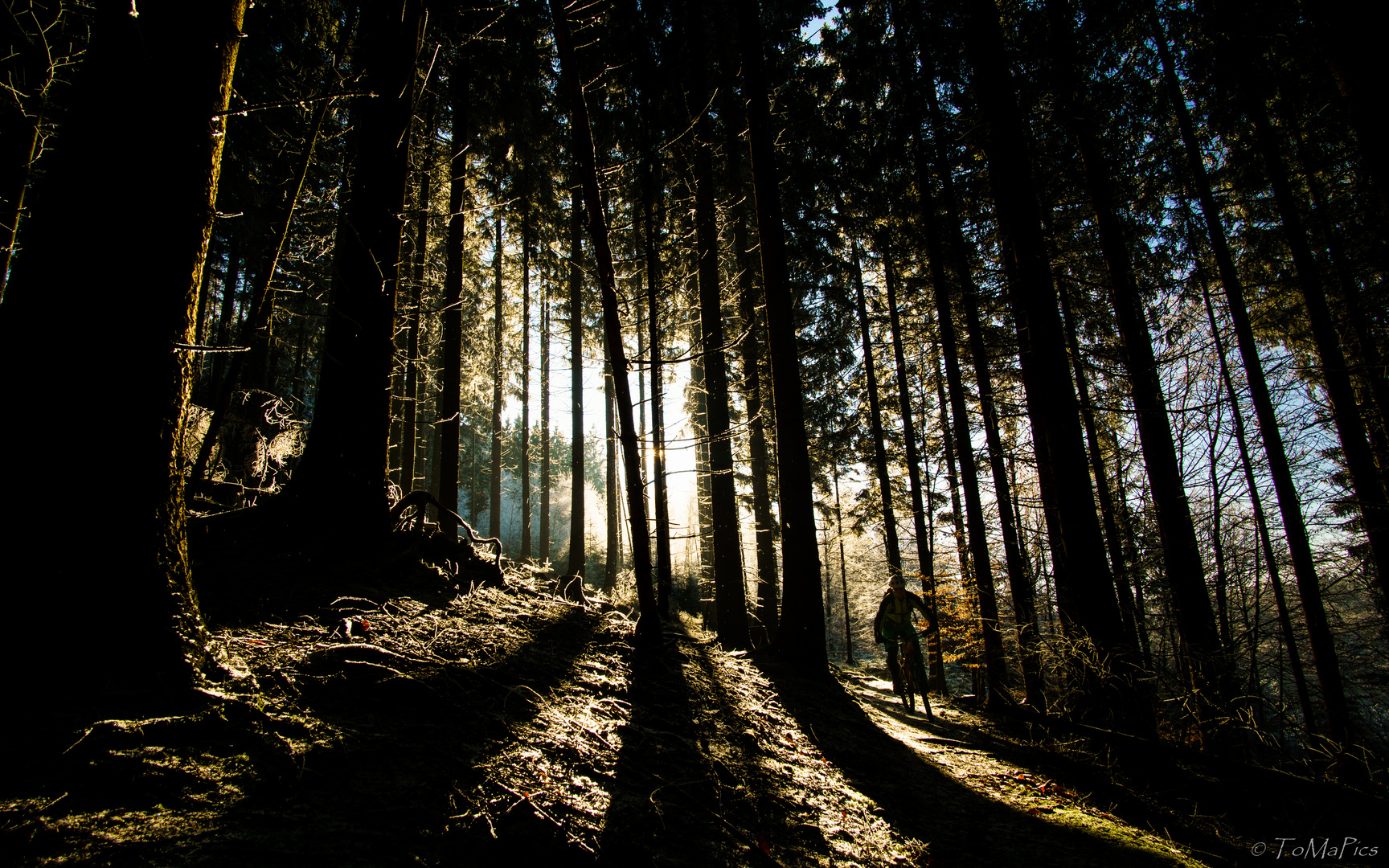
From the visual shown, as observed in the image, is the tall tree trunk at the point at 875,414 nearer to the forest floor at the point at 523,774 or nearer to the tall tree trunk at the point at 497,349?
the forest floor at the point at 523,774

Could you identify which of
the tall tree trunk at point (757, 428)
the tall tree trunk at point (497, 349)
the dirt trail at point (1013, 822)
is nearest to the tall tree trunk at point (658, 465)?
the dirt trail at point (1013, 822)

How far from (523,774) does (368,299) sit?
4512mm

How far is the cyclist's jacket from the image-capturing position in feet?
26.8

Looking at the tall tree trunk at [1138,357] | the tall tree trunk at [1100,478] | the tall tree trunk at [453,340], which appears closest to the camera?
the tall tree trunk at [1138,357]

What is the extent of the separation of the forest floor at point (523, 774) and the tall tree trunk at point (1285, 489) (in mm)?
6541

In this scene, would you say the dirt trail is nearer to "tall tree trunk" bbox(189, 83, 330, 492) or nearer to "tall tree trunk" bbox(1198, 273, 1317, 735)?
"tall tree trunk" bbox(189, 83, 330, 492)

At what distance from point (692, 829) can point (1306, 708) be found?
16885mm

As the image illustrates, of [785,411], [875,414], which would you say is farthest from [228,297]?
[875,414]

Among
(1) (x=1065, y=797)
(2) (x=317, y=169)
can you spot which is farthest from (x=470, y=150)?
(1) (x=1065, y=797)

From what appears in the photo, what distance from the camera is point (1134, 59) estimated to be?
8.95 m

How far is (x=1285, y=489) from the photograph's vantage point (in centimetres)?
805

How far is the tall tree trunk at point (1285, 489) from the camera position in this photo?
790 cm

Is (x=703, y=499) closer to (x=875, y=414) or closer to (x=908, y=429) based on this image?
(x=875, y=414)

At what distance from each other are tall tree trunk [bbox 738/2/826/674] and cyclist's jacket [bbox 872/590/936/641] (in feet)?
7.11
